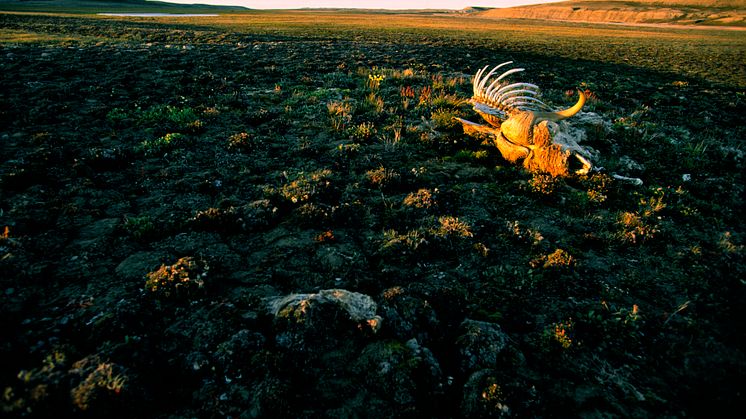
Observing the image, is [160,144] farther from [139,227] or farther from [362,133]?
[362,133]

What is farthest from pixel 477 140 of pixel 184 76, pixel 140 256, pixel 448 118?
pixel 184 76

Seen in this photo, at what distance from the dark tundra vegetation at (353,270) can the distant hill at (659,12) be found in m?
154

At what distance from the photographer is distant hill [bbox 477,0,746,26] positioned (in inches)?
4783

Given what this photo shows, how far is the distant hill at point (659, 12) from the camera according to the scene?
12150 centimetres

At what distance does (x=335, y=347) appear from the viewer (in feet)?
13.6

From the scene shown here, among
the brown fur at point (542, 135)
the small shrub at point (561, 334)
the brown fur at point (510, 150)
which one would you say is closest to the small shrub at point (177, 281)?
the small shrub at point (561, 334)

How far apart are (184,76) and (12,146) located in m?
9.59

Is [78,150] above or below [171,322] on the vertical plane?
above

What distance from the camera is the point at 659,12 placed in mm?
142250

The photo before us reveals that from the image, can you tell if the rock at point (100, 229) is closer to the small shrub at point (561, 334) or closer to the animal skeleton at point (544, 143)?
the small shrub at point (561, 334)

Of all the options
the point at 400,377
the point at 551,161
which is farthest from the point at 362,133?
the point at 400,377

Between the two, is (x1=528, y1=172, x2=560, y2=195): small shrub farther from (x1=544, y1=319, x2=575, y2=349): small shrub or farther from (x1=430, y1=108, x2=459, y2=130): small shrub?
(x1=430, y1=108, x2=459, y2=130): small shrub

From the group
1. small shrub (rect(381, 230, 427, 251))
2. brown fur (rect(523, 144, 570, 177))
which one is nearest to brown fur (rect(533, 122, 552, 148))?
brown fur (rect(523, 144, 570, 177))

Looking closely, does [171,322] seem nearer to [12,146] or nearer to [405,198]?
[405,198]
